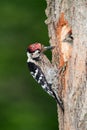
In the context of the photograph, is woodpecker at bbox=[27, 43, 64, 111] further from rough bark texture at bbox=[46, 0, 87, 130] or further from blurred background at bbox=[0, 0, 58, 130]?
blurred background at bbox=[0, 0, 58, 130]

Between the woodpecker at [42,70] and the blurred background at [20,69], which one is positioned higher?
the woodpecker at [42,70]

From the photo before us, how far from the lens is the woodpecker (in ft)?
41.0

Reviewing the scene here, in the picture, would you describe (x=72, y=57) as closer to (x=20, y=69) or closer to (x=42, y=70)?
(x=42, y=70)

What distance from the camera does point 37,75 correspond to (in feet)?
41.5

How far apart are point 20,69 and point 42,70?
406 centimetres

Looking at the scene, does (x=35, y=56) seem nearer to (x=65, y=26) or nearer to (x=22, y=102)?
(x=65, y=26)

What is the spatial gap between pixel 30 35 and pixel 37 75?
437cm

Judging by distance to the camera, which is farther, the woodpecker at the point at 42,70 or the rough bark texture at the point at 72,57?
the woodpecker at the point at 42,70

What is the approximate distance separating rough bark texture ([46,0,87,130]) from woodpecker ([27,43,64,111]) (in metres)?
0.12

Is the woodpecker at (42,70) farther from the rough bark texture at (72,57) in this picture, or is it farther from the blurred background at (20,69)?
the blurred background at (20,69)

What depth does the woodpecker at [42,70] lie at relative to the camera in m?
12.5

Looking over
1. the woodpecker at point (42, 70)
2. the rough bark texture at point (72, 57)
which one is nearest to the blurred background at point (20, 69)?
the woodpecker at point (42, 70)

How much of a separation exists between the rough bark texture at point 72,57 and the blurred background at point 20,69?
4.08 m

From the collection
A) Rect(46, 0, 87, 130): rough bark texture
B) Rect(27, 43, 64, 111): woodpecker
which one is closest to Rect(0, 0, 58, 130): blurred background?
Rect(27, 43, 64, 111): woodpecker
